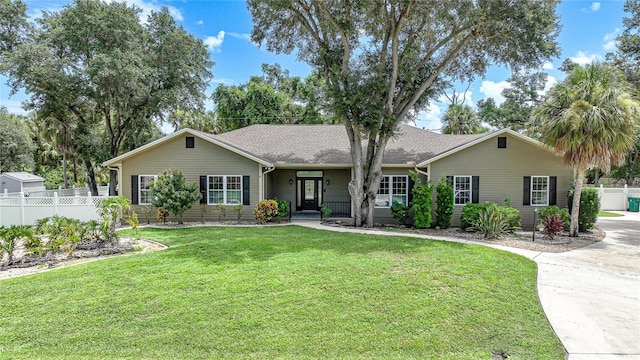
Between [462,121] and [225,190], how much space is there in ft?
81.5

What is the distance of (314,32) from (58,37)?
16017 mm

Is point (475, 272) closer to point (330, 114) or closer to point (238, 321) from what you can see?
point (238, 321)

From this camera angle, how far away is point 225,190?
1446cm

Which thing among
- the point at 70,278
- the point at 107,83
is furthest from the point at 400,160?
the point at 107,83

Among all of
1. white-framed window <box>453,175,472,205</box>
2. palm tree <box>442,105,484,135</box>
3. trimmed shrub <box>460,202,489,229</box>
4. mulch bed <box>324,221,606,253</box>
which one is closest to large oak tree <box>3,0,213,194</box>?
mulch bed <box>324,221,606,253</box>

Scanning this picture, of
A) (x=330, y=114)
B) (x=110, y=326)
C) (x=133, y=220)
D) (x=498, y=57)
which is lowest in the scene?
(x=110, y=326)

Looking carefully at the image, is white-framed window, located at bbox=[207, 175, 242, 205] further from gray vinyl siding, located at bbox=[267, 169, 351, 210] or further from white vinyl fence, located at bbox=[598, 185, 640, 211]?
white vinyl fence, located at bbox=[598, 185, 640, 211]

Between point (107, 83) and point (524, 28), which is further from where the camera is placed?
point (107, 83)

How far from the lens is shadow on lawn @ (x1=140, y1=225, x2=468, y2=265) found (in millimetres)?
8227

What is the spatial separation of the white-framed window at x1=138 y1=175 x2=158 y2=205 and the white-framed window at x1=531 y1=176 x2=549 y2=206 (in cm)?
1675

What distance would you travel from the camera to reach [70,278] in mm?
6535

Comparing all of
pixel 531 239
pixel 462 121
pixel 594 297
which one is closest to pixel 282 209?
pixel 531 239

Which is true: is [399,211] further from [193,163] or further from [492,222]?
[193,163]

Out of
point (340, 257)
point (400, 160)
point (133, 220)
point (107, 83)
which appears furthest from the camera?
point (107, 83)
